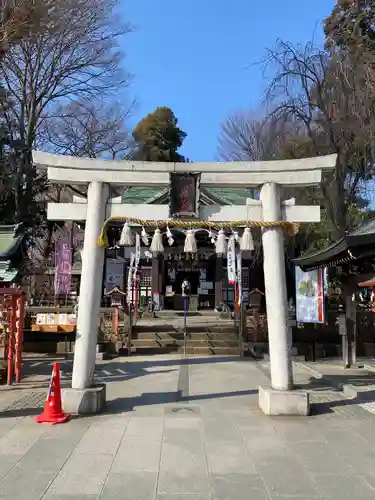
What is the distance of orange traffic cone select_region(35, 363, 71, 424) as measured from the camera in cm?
651

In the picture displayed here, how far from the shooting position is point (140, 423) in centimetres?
655

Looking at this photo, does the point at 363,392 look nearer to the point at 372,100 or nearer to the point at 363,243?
the point at 363,243

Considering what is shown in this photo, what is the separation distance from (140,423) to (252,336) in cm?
909

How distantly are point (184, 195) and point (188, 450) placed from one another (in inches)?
159

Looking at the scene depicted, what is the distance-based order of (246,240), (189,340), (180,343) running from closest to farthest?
1. (246,240)
2. (180,343)
3. (189,340)

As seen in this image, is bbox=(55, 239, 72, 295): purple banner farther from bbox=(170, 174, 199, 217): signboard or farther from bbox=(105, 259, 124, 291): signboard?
bbox=(170, 174, 199, 217): signboard

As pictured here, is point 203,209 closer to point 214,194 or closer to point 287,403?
point 287,403

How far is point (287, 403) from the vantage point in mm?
7023

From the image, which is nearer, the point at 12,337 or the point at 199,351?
the point at 12,337

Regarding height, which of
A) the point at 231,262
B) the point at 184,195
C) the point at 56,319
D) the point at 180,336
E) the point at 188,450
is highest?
the point at 184,195

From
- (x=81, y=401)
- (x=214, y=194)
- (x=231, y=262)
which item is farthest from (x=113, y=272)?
(x=81, y=401)

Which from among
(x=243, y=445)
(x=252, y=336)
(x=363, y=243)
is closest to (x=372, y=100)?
(x=363, y=243)

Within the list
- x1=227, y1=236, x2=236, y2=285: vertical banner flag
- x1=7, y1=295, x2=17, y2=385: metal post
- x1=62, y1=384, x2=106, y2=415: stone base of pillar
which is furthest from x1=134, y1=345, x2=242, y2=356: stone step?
x1=62, y1=384, x2=106, y2=415: stone base of pillar

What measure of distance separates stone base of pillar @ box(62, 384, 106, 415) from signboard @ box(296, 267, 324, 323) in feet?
22.6
